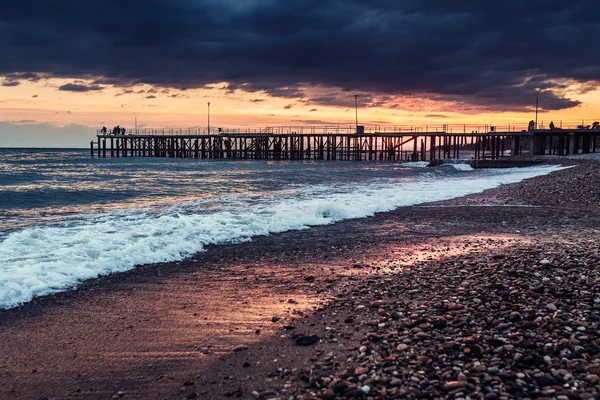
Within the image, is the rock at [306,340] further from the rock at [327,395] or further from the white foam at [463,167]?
the white foam at [463,167]

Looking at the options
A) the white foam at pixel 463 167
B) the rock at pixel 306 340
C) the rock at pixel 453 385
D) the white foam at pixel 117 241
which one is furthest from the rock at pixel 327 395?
the white foam at pixel 463 167

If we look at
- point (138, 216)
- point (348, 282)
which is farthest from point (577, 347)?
point (138, 216)

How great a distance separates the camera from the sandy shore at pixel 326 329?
3256 millimetres

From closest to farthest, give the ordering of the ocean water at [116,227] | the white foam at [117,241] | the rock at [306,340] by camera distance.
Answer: the rock at [306,340] < the white foam at [117,241] < the ocean water at [116,227]

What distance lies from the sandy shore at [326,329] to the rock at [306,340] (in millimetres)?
43

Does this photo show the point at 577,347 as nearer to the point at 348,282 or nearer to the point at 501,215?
the point at 348,282

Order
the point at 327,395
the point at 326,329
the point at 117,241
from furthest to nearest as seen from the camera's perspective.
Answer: the point at 117,241 → the point at 326,329 → the point at 327,395

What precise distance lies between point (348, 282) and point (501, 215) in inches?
295

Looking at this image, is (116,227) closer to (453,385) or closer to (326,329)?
(326,329)

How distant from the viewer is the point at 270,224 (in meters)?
10.6

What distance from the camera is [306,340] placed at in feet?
13.3

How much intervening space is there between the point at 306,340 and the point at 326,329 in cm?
32

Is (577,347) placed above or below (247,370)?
above

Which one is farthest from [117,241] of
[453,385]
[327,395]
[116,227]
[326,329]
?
[453,385]
